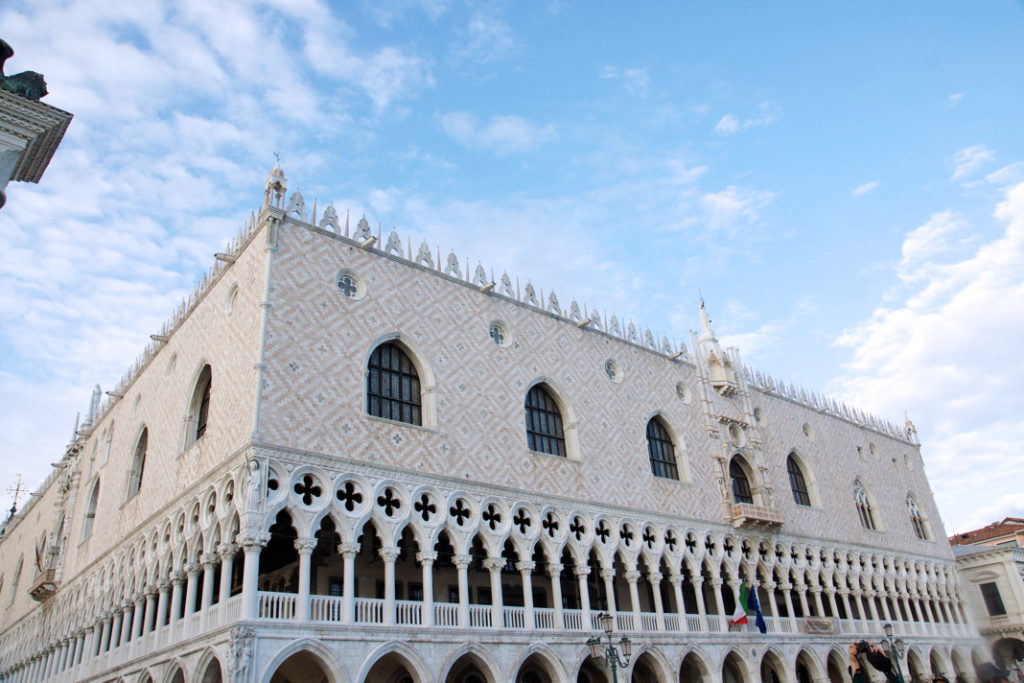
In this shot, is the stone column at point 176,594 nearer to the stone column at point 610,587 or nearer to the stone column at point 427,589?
the stone column at point 427,589

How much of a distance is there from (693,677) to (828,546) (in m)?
7.53

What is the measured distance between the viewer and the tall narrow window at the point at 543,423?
59.6 feet

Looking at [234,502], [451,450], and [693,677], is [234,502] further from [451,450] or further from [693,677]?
[693,677]

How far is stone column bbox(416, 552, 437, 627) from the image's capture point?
13892mm

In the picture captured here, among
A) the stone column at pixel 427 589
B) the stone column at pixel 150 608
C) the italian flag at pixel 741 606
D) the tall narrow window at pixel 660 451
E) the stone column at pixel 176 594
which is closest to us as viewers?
the stone column at pixel 427 589

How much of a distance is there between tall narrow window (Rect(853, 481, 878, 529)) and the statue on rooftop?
85.4 ft

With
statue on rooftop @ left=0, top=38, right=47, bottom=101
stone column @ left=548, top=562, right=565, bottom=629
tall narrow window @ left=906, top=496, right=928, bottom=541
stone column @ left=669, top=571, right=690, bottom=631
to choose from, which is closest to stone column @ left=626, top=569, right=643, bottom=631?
stone column @ left=669, top=571, right=690, bottom=631

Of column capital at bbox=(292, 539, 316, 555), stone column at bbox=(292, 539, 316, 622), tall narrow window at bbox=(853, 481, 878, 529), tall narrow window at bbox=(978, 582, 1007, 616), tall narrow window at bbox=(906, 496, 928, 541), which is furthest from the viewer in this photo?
tall narrow window at bbox=(978, 582, 1007, 616)

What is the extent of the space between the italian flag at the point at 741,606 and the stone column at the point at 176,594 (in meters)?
12.4

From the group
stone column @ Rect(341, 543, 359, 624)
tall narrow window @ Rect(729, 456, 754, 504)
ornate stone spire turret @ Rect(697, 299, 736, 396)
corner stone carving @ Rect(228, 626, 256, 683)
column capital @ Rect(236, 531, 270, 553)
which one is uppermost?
ornate stone spire turret @ Rect(697, 299, 736, 396)

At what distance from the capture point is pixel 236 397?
14414 millimetres

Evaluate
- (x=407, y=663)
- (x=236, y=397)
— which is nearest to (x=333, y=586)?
(x=407, y=663)

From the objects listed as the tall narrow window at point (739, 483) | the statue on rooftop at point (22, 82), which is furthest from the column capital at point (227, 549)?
the tall narrow window at point (739, 483)

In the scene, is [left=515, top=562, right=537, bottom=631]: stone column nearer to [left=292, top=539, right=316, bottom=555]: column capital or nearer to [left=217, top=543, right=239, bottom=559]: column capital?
[left=292, top=539, right=316, bottom=555]: column capital
